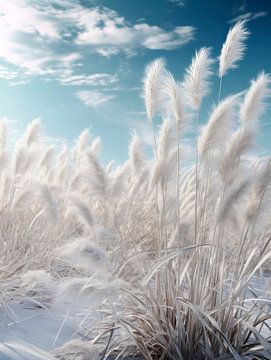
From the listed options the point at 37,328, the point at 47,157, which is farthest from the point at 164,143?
the point at 47,157

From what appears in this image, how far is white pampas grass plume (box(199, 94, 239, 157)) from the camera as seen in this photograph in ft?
8.40

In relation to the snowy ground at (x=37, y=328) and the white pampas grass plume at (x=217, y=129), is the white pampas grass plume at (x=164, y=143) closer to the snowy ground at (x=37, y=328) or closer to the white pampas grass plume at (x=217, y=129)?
the white pampas grass plume at (x=217, y=129)

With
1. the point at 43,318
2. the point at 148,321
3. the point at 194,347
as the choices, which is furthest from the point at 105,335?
the point at 43,318

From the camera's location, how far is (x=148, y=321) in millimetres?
2250

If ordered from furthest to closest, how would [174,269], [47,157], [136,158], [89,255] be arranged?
[47,157] < [136,158] < [174,269] < [89,255]

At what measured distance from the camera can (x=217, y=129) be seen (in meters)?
2.56

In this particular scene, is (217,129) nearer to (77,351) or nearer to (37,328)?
(77,351)

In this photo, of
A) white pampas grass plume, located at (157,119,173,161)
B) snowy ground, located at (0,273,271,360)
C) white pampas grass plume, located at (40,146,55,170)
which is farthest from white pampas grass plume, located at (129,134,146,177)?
white pampas grass plume, located at (40,146,55,170)

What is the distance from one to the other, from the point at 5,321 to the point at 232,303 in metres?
1.40

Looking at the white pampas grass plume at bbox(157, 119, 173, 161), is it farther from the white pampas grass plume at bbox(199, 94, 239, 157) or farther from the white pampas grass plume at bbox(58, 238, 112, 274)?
the white pampas grass plume at bbox(58, 238, 112, 274)

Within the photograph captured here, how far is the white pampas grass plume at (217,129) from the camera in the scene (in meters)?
2.56

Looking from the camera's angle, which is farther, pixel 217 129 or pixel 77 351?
pixel 217 129

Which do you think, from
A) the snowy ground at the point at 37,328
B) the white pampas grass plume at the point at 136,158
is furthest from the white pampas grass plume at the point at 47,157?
the snowy ground at the point at 37,328

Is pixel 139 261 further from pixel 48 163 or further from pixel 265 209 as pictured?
pixel 48 163
